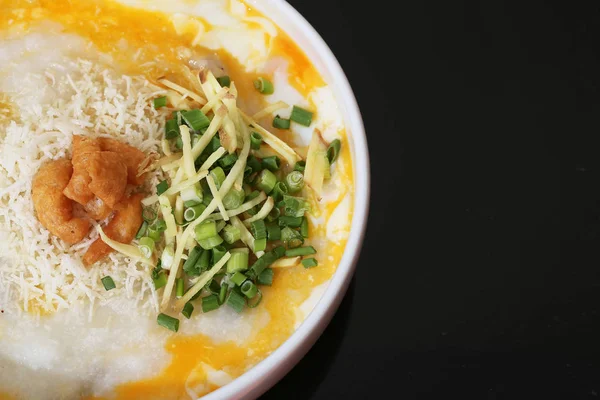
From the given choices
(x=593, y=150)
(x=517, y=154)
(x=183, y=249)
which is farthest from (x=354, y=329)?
(x=593, y=150)

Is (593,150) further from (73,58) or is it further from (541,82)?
(73,58)

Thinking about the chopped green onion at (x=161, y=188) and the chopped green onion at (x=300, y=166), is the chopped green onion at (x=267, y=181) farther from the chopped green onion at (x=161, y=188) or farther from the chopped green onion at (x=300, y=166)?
the chopped green onion at (x=161, y=188)

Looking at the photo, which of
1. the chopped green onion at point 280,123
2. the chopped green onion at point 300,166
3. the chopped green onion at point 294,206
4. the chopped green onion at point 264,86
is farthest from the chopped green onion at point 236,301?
the chopped green onion at point 264,86

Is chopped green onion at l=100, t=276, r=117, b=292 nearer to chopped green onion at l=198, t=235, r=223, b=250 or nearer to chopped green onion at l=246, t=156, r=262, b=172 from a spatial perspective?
chopped green onion at l=198, t=235, r=223, b=250

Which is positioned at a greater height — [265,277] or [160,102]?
[160,102]

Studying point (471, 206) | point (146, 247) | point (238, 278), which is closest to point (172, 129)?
point (146, 247)

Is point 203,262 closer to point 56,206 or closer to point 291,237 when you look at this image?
point 291,237

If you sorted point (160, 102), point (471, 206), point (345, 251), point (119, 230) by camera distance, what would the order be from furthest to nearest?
1. point (471, 206)
2. point (160, 102)
3. point (119, 230)
4. point (345, 251)
